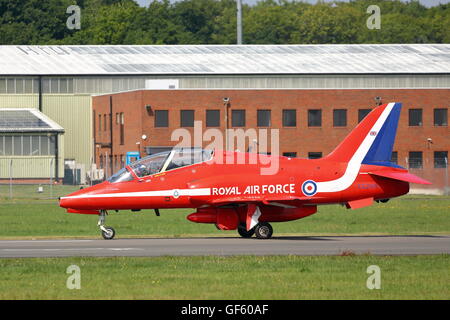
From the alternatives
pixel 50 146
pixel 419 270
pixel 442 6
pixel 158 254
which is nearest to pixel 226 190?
pixel 158 254

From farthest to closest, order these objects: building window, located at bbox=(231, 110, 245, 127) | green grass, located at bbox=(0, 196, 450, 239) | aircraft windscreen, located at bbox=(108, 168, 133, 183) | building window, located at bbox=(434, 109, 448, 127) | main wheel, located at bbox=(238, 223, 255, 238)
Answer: building window, located at bbox=(434, 109, 448, 127), building window, located at bbox=(231, 110, 245, 127), green grass, located at bbox=(0, 196, 450, 239), main wheel, located at bbox=(238, 223, 255, 238), aircraft windscreen, located at bbox=(108, 168, 133, 183)

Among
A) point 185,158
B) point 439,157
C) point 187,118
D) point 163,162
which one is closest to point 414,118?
point 439,157

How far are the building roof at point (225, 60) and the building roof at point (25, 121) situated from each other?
146 inches

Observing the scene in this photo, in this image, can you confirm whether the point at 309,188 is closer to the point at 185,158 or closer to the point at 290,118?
the point at 185,158

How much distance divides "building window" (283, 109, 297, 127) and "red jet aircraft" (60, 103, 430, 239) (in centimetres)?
4503

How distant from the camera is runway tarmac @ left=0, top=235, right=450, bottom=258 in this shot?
87.4 ft

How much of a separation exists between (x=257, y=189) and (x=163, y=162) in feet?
9.71

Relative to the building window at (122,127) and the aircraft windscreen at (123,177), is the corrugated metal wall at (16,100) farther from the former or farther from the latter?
the aircraft windscreen at (123,177)

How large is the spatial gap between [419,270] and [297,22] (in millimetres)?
151331

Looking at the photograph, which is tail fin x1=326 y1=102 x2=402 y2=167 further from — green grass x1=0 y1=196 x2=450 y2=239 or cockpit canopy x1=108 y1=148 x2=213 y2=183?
cockpit canopy x1=108 y1=148 x2=213 y2=183

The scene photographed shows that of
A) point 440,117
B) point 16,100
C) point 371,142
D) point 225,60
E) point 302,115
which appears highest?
point 225,60

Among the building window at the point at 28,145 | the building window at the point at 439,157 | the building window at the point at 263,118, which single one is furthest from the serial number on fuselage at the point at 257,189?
the building window at the point at 28,145

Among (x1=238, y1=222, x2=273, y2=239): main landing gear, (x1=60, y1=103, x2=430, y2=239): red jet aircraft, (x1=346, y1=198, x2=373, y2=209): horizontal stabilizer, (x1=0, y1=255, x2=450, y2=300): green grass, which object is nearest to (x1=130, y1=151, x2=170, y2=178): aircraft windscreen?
(x1=60, y1=103, x2=430, y2=239): red jet aircraft

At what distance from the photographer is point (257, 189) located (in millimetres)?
31531
